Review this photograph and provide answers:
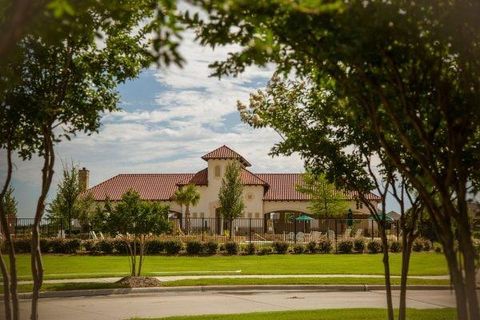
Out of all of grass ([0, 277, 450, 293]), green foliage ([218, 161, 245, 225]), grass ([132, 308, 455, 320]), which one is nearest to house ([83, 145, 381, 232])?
green foliage ([218, 161, 245, 225])

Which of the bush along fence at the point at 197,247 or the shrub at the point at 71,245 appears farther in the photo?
the shrub at the point at 71,245

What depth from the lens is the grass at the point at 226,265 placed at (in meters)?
21.8

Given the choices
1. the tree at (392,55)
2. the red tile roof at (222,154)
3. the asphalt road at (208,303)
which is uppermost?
the red tile roof at (222,154)

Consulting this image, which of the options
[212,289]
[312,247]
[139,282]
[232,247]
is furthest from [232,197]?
[212,289]

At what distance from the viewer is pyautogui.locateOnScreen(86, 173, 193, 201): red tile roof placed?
62547mm

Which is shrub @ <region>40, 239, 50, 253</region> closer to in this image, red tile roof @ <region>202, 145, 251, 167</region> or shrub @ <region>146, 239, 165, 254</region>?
shrub @ <region>146, 239, 165, 254</region>

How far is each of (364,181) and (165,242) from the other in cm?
2394

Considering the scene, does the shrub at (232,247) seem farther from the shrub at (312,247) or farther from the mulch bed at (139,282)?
the mulch bed at (139,282)

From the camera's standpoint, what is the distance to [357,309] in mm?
12672

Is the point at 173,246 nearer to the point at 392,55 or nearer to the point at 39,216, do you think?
the point at 39,216

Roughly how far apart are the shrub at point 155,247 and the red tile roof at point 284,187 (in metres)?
26.6

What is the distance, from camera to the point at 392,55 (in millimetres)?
4797

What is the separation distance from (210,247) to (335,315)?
20.2 metres

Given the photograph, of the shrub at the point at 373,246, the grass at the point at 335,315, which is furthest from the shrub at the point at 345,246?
the grass at the point at 335,315
